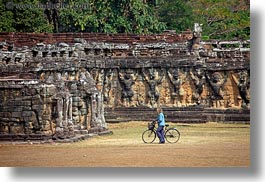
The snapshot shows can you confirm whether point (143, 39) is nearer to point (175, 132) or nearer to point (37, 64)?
point (37, 64)

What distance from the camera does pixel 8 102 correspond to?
21.2 metres

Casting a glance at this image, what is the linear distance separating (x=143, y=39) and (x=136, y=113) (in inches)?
109

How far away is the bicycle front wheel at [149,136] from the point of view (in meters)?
21.7

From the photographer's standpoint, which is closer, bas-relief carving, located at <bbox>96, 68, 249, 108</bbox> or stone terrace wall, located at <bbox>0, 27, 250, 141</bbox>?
stone terrace wall, located at <bbox>0, 27, 250, 141</bbox>

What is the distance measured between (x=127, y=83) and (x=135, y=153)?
619cm

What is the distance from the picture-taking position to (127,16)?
26.0m

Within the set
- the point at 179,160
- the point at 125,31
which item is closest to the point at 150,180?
the point at 179,160

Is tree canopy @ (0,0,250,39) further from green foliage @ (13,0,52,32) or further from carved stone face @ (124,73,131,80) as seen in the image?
carved stone face @ (124,73,131,80)

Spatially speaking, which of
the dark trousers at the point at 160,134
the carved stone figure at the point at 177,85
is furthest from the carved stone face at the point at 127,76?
the dark trousers at the point at 160,134

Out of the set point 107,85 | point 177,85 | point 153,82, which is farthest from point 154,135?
point 153,82

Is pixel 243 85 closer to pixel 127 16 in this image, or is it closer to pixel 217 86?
pixel 217 86

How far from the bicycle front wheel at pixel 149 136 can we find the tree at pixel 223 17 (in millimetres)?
2963

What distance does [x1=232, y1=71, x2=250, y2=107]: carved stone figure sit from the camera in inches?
1001

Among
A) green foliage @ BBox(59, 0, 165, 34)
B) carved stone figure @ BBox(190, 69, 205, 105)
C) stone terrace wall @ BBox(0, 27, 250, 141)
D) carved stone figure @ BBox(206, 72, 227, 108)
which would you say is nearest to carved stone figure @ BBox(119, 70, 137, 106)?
stone terrace wall @ BBox(0, 27, 250, 141)
